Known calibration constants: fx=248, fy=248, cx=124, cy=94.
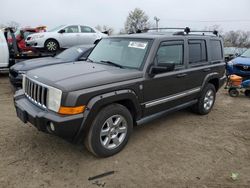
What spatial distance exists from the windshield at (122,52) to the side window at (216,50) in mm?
2182

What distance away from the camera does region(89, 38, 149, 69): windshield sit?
416 cm

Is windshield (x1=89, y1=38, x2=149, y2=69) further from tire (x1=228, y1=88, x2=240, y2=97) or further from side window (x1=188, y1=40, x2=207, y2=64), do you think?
tire (x1=228, y1=88, x2=240, y2=97)

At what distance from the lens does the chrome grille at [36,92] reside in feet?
11.3

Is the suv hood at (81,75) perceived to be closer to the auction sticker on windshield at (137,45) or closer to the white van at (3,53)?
the auction sticker on windshield at (137,45)

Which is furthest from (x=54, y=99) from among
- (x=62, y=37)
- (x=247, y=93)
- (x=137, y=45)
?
(x=62, y=37)

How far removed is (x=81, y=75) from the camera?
358 centimetres

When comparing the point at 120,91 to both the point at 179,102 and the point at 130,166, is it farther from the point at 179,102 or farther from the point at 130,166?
the point at 179,102

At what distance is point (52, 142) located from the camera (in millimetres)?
4203

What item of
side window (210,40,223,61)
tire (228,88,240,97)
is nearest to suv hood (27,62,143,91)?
side window (210,40,223,61)

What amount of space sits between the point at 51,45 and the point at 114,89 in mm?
8646

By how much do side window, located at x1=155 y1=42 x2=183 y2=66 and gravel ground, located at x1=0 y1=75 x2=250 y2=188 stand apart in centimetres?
139

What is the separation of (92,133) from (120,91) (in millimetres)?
723

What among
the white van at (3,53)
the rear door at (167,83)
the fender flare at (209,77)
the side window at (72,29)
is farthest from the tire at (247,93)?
the white van at (3,53)

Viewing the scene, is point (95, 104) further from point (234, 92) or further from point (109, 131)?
point (234, 92)
